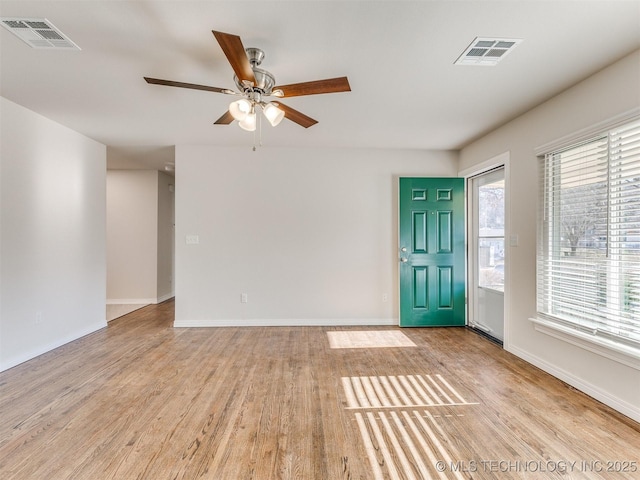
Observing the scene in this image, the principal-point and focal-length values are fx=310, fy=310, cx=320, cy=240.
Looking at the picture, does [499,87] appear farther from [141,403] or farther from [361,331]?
[141,403]

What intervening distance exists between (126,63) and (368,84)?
6.01ft

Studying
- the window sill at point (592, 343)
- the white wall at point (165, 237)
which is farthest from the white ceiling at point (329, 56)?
the white wall at point (165, 237)

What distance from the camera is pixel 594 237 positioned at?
246 cm

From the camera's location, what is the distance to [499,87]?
8.55 feet

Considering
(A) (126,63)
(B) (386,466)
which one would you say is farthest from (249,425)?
(A) (126,63)

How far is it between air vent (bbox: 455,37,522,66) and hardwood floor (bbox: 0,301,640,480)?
8.10 ft

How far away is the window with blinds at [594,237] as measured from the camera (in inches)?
85.5

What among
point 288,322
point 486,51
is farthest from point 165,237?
point 486,51

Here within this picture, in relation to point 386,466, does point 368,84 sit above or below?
above

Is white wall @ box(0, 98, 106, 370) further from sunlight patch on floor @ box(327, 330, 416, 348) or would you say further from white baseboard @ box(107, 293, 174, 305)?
sunlight patch on floor @ box(327, 330, 416, 348)

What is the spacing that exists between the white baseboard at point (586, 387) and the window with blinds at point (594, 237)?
0.40 m

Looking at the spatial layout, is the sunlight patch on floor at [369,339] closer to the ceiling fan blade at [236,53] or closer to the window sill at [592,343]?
the window sill at [592,343]

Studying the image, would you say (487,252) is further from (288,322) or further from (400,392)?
(288,322)

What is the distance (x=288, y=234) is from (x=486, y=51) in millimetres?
3040
